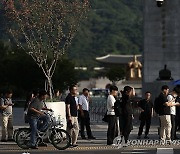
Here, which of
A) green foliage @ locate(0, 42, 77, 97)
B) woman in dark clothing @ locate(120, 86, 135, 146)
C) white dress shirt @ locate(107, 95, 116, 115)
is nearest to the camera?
woman in dark clothing @ locate(120, 86, 135, 146)

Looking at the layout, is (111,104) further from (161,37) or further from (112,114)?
(161,37)

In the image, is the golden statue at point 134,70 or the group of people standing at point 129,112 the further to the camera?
the golden statue at point 134,70

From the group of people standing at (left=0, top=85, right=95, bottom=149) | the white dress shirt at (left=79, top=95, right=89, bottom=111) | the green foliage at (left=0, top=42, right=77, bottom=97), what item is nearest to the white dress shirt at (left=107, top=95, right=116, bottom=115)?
the group of people standing at (left=0, top=85, right=95, bottom=149)

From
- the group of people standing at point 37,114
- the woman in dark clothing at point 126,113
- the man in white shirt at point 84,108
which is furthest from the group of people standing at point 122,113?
the man in white shirt at point 84,108

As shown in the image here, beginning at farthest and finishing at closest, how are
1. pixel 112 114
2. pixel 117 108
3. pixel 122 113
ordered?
1. pixel 112 114
2. pixel 122 113
3. pixel 117 108

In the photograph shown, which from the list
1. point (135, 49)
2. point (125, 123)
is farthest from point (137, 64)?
point (125, 123)

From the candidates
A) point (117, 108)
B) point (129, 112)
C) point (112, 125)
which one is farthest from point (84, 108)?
point (117, 108)

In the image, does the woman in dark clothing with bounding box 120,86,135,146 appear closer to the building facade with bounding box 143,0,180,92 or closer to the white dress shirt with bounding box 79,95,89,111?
the white dress shirt with bounding box 79,95,89,111

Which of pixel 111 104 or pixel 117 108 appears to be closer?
pixel 117 108

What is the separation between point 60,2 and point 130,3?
172m

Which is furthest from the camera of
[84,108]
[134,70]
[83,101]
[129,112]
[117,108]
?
[134,70]

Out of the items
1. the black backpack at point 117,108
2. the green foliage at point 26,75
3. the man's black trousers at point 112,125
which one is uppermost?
the green foliage at point 26,75

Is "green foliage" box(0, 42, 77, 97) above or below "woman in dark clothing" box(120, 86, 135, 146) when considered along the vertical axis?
above

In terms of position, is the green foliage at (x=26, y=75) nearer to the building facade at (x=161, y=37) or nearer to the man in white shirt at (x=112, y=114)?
the building facade at (x=161, y=37)
